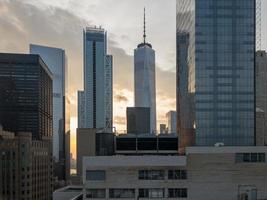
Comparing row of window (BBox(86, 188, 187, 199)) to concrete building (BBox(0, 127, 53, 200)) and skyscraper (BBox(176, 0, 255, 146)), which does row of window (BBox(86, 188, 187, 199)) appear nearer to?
skyscraper (BBox(176, 0, 255, 146))

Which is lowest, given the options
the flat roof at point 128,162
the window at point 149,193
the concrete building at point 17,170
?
the concrete building at point 17,170

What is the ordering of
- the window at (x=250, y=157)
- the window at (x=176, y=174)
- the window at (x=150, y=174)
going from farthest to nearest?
the window at (x=250, y=157) < the window at (x=176, y=174) < the window at (x=150, y=174)

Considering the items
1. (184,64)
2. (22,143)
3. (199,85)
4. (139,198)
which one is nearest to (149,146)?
(199,85)

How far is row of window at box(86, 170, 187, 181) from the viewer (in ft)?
248

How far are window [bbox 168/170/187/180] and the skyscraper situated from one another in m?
79.7

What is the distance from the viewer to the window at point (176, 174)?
75938mm

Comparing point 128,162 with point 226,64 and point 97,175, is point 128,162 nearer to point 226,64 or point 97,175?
point 97,175

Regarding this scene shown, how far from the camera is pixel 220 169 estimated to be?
249ft

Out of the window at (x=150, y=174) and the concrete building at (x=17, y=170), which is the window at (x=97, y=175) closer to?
the window at (x=150, y=174)

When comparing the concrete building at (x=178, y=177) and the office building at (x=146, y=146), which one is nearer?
the concrete building at (x=178, y=177)

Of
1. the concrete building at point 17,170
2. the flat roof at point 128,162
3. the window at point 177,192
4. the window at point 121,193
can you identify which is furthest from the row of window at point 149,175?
the concrete building at point 17,170

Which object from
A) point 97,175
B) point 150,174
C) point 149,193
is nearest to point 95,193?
point 97,175

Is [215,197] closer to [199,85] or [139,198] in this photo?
[139,198]

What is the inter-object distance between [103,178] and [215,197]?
19.0 m
